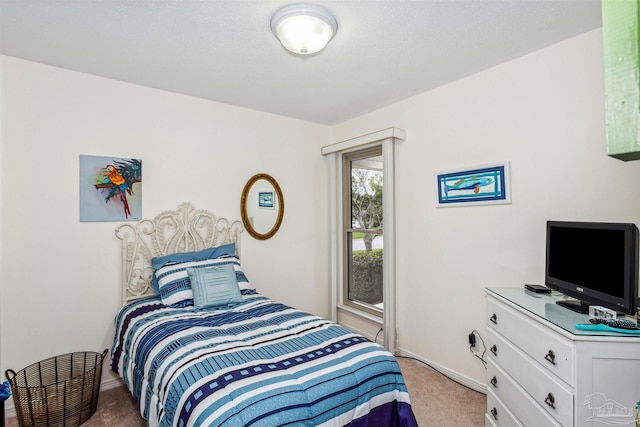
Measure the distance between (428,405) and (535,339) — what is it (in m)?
1.14

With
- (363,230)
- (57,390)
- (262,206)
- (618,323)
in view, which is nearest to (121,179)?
(262,206)

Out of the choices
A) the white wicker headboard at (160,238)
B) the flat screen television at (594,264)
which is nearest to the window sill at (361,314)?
the white wicker headboard at (160,238)

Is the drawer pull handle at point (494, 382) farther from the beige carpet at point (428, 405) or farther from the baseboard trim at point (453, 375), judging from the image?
the baseboard trim at point (453, 375)

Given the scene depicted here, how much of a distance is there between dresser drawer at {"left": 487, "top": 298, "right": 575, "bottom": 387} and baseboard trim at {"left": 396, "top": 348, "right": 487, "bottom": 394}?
82cm

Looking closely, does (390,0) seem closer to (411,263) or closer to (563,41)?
(563,41)

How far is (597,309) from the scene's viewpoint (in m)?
1.66

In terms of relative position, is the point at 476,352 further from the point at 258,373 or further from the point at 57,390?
the point at 57,390

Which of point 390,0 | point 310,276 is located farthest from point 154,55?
point 310,276

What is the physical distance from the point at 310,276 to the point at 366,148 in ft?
5.43

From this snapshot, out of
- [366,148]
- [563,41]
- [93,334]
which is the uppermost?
[563,41]

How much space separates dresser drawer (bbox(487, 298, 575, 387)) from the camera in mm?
1500

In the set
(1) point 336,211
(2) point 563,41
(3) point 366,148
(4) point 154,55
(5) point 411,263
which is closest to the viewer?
(2) point 563,41

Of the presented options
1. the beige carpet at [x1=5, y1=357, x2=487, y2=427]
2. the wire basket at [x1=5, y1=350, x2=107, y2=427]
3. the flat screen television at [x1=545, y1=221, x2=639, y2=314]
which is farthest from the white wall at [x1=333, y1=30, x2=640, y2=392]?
the wire basket at [x1=5, y1=350, x2=107, y2=427]

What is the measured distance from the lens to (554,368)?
157 cm
